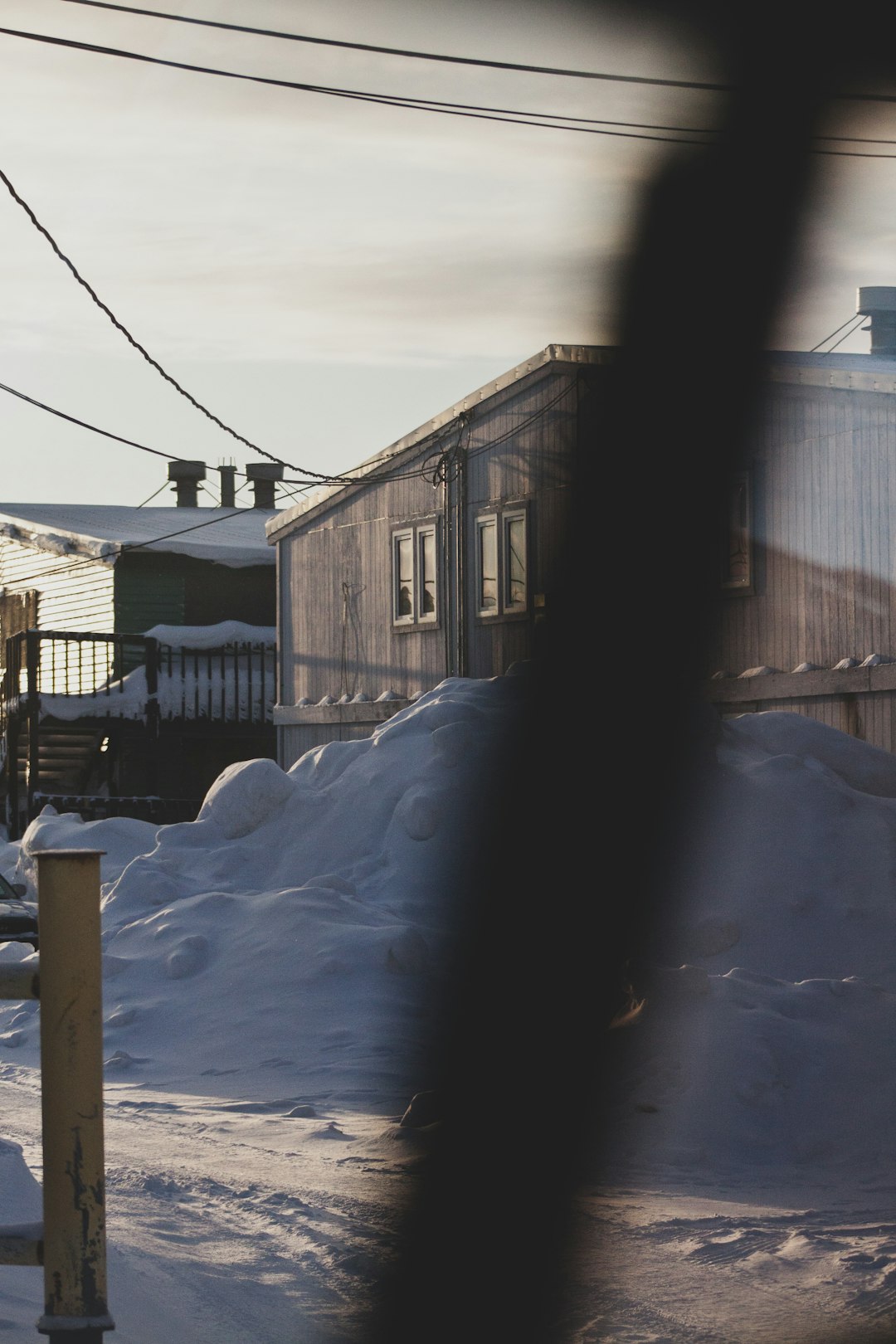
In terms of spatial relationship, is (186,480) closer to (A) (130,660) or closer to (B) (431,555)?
(A) (130,660)

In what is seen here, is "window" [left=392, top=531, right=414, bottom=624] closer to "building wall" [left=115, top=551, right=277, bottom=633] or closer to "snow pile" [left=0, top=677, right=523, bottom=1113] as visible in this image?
"snow pile" [left=0, top=677, right=523, bottom=1113]

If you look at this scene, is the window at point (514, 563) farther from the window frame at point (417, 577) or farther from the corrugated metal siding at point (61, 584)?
the corrugated metal siding at point (61, 584)

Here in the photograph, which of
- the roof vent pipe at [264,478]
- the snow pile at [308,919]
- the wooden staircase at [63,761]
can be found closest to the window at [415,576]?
the snow pile at [308,919]

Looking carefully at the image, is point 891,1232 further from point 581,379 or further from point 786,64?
point 581,379

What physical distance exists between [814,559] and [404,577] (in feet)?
26.1

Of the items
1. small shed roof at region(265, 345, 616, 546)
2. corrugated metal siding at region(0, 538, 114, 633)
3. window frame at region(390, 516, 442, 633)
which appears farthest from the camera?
corrugated metal siding at region(0, 538, 114, 633)

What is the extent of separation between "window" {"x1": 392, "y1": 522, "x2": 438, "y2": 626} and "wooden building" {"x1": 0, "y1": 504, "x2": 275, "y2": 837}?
5.42 meters

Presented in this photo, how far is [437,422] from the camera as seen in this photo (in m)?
23.4

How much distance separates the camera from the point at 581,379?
67.9 feet

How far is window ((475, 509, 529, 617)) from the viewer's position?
70.8 ft

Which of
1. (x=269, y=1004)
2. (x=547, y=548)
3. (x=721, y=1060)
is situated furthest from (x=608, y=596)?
(x=721, y=1060)

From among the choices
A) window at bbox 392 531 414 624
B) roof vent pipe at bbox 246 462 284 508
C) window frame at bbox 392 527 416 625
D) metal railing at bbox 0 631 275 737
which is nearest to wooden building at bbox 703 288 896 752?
window frame at bbox 392 527 416 625

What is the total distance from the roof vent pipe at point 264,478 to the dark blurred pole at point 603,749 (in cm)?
2373

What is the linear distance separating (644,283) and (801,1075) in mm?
11434
